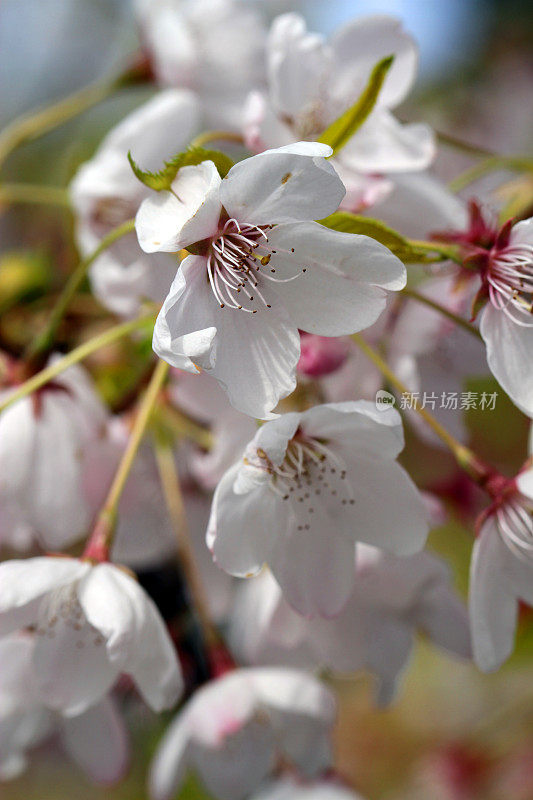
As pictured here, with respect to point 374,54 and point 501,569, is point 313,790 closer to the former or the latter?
point 501,569

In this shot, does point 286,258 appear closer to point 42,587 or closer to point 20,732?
point 42,587

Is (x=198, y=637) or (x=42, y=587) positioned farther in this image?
(x=198, y=637)

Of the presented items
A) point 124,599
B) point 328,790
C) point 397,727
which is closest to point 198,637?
point 328,790

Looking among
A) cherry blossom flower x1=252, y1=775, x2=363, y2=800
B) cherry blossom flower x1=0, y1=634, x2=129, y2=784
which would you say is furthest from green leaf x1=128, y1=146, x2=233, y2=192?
cherry blossom flower x1=252, y1=775, x2=363, y2=800

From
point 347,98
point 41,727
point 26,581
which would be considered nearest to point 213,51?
point 347,98

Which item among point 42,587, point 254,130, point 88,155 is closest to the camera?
point 42,587
